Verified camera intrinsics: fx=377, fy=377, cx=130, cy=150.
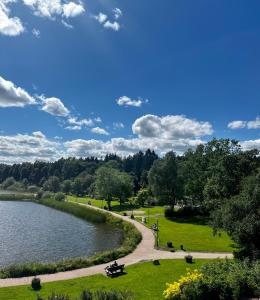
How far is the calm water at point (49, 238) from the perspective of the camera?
1750 inches

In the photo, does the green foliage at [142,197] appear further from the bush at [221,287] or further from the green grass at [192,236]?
the bush at [221,287]

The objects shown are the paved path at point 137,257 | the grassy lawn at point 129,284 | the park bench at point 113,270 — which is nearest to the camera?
the grassy lawn at point 129,284

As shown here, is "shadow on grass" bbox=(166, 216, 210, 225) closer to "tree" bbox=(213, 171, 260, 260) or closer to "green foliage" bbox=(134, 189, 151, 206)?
"green foliage" bbox=(134, 189, 151, 206)

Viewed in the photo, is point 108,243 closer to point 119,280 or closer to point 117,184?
point 119,280

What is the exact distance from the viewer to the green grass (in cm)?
4349

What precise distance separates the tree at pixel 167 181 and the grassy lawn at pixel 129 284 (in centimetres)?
4337

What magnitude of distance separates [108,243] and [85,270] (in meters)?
19.8

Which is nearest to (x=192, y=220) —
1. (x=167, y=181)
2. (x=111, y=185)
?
(x=167, y=181)

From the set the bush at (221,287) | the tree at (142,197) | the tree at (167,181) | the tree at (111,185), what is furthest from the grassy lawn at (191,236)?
the tree at (111,185)

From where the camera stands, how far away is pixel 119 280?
29016 mm

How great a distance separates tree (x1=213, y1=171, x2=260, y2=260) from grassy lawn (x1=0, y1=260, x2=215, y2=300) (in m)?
5.17

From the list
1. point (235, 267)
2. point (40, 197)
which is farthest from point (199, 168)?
point (40, 197)

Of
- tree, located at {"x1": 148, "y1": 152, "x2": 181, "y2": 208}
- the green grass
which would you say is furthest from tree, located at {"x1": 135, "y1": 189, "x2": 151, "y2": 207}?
the green grass

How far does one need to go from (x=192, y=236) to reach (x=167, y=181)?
2640 cm
